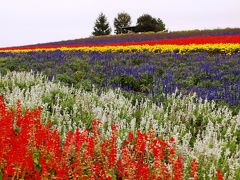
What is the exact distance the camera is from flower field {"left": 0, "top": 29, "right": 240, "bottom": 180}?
4.07 m

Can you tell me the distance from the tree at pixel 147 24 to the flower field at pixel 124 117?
102 feet

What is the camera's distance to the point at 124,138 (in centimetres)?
536

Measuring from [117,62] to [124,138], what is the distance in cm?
865

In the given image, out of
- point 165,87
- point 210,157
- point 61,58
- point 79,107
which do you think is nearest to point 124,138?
point 210,157

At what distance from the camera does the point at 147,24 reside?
48.6 metres

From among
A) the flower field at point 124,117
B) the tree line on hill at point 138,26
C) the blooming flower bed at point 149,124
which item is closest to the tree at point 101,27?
the tree line on hill at point 138,26

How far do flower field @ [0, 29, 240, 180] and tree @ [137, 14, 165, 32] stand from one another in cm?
3124

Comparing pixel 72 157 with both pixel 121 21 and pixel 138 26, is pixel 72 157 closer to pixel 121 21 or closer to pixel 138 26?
pixel 138 26

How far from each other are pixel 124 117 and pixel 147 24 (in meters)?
42.6

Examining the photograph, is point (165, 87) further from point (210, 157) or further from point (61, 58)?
point (61, 58)

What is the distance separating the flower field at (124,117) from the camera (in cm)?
407

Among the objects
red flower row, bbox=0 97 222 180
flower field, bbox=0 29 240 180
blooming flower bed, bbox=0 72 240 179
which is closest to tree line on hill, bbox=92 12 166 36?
flower field, bbox=0 29 240 180

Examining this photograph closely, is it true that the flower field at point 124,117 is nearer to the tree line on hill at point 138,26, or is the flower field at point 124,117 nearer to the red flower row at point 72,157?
the red flower row at point 72,157

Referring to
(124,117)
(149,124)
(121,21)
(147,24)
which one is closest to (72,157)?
(149,124)
